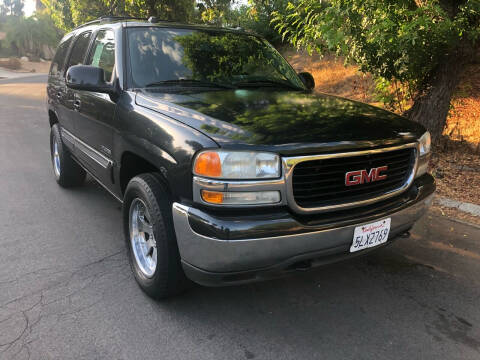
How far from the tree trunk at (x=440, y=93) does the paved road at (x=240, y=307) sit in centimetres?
268

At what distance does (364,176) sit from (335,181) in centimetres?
22

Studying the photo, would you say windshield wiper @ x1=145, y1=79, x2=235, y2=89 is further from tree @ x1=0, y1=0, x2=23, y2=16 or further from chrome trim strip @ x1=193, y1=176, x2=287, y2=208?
tree @ x1=0, y1=0, x2=23, y2=16

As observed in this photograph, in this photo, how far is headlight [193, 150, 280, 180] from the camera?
7.23ft

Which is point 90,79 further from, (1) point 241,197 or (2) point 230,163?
(1) point 241,197

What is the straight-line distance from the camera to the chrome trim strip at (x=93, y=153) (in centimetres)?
347

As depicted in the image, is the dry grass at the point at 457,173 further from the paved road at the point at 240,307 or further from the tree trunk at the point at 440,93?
the paved road at the point at 240,307

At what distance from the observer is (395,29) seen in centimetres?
497

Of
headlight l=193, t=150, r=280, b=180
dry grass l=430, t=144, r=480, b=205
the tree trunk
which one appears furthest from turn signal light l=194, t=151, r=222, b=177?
the tree trunk

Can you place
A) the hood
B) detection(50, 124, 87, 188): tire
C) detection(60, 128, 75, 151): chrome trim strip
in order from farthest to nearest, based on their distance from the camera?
detection(50, 124, 87, 188): tire → detection(60, 128, 75, 151): chrome trim strip → the hood

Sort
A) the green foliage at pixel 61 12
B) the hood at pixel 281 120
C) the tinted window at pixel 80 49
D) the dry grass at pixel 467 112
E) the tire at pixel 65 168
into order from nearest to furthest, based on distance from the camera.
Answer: the hood at pixel 281 120, the tinted window at pixel 80 49, the tire at pixel 65 168, the dry grass at pixel 467 112, the green foliage at pixel 61 12

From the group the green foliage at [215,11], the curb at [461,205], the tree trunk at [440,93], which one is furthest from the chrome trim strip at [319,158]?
A: the green foliage at [215,11]

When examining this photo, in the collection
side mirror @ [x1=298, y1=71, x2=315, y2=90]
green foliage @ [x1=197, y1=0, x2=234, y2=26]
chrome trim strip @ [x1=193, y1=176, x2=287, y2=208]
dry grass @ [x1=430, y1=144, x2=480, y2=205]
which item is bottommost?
dry grass @ [x1=430, y1=144, x2=480, y2=205]

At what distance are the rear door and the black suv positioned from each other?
2 cm

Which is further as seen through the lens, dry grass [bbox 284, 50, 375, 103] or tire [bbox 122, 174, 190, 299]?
dry grass [bbox 284, 50, 375, 103]
